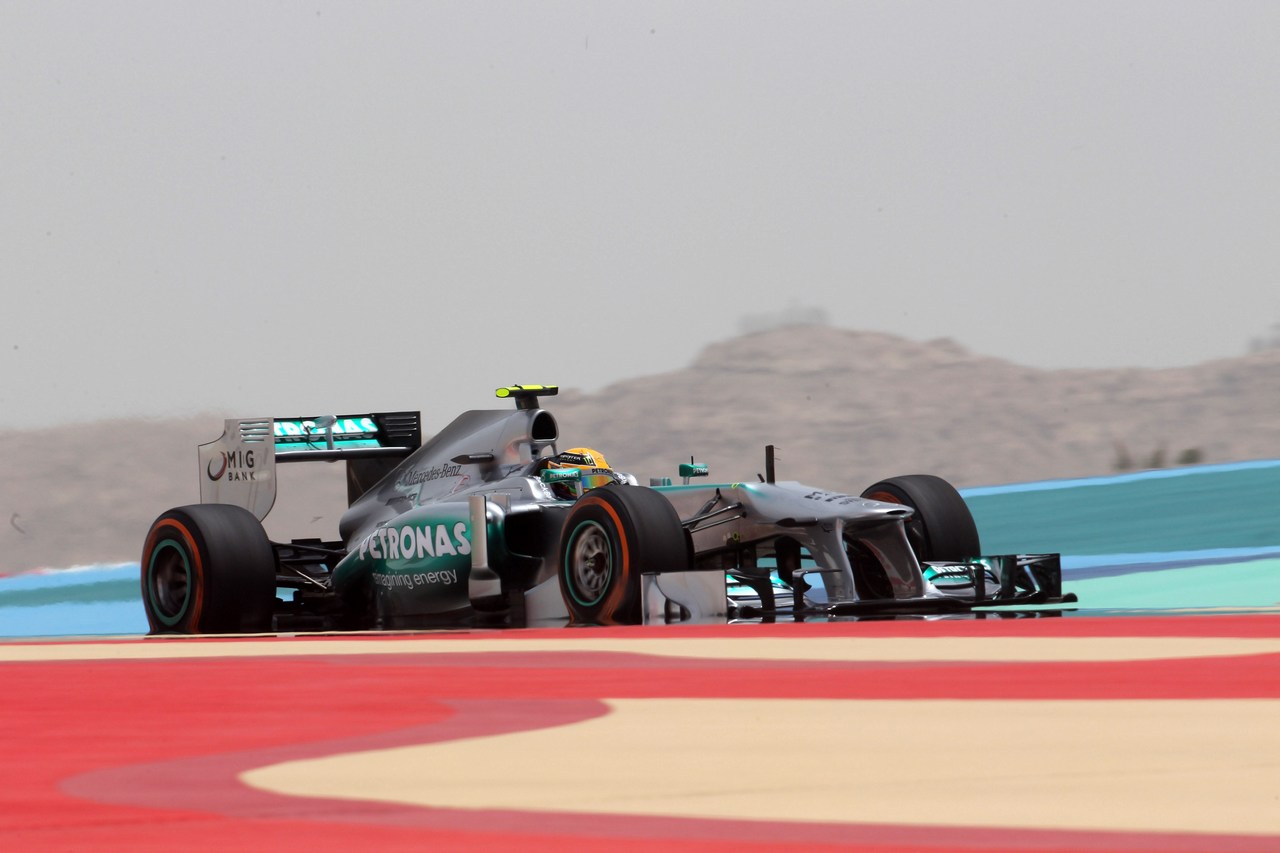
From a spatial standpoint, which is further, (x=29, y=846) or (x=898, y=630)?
(x=898, y=630)

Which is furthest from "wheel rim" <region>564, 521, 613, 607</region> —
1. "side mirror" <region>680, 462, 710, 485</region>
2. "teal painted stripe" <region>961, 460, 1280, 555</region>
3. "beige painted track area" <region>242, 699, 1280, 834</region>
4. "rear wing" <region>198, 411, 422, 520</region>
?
"teal painted stripe" <region>961, 460, 1280, 555</region>

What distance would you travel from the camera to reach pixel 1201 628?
38.4 ft

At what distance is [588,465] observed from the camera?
16391 millimetres

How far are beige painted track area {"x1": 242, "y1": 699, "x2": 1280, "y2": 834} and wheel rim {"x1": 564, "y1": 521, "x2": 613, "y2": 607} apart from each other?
7875 millimetres

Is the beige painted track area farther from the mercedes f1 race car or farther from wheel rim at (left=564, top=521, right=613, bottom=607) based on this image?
wheel rim at (left=564, top=521, right=613, bottom=607)

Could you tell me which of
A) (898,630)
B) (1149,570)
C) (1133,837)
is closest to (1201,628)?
(898,630)

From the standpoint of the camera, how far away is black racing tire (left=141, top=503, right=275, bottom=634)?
16.4m

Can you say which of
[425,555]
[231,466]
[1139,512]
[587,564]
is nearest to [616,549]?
[587,564]

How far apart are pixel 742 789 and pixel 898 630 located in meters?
7.64

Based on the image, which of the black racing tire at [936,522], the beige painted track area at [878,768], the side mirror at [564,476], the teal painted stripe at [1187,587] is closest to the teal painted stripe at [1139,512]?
the teal painted stripe at [1187,587]

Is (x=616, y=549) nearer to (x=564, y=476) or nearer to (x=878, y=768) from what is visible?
(x=564, y=476)

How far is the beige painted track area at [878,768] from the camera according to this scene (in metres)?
4.36

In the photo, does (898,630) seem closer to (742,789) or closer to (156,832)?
(742,789)

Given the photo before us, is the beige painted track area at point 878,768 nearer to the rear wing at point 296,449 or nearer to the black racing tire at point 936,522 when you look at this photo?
the black racing tire at point 936,522
